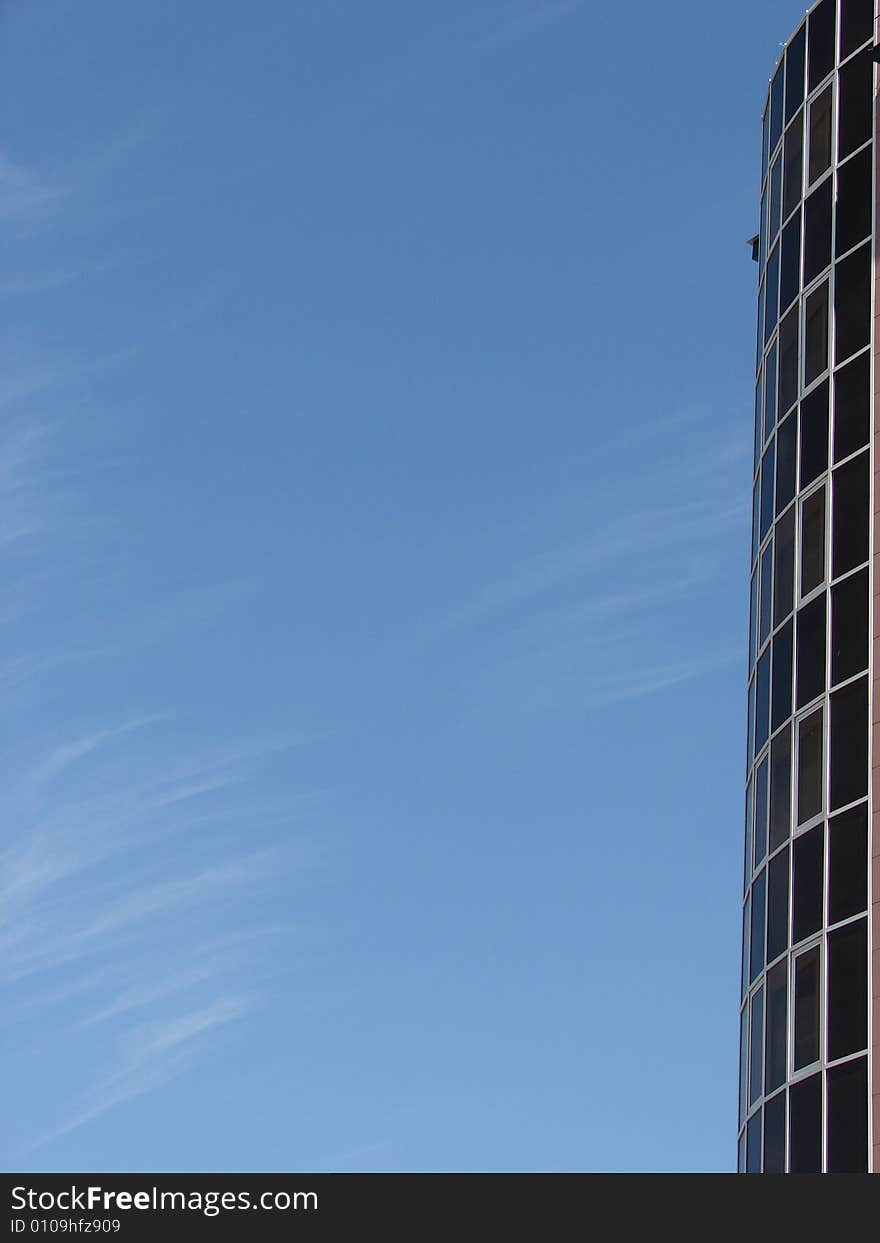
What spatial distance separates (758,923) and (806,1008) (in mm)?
3723

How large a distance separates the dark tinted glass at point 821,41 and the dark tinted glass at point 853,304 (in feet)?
20.9

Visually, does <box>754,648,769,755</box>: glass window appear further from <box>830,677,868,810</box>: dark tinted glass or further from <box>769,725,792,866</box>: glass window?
<box>830,677,868,810</box>: dark tinted glass

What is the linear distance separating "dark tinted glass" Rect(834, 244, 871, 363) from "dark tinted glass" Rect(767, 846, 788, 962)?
11.2 meters

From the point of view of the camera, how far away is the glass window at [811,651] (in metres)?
41.9

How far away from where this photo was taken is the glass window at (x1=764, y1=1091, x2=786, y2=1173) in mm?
38344

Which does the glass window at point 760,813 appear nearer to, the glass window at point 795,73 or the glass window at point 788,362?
the glass window at point 788,362

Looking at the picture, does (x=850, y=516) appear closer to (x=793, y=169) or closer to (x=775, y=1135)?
(x=793, y=169)

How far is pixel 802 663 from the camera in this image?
42.7 meters

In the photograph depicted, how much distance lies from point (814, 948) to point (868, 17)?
22528 millimetres

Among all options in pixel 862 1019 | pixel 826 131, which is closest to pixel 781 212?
pixel 826 131

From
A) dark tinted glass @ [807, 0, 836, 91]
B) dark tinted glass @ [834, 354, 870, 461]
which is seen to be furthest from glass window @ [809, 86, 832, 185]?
dark tinted glass @ [834, 354, 870, 461]
